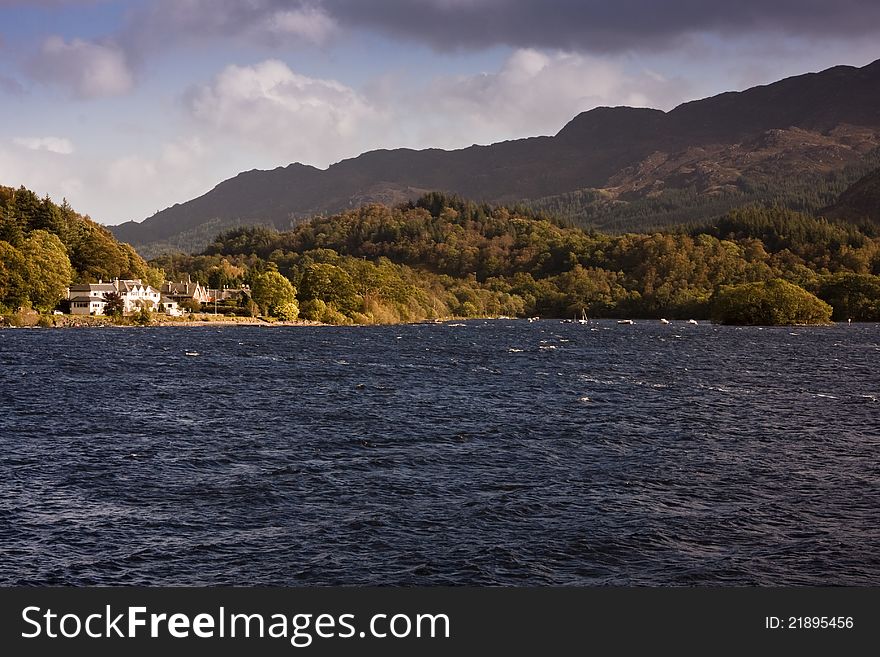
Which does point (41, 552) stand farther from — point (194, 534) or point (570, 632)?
point (570, 632)

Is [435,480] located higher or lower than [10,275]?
lower

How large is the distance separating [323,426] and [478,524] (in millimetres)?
26903

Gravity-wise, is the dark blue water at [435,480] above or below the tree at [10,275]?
below

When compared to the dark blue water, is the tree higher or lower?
higher

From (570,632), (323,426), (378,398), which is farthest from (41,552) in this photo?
(378,398)

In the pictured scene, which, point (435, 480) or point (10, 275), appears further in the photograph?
point (10, 275)

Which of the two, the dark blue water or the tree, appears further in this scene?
the tree

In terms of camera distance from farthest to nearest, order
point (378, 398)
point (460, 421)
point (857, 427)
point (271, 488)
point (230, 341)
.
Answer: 1. point (230, 341)
2. point (378, 398)
3. point (460, 421)
4. point (857, 427)
5. point (271, 488)

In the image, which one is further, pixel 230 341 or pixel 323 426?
pixel 230 341

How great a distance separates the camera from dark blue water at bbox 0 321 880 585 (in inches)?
1173

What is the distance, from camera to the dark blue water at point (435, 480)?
29.8m

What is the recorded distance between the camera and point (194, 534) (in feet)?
107

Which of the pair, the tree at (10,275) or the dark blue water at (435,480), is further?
the tree at (10,275)

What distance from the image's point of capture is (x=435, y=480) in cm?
4238
